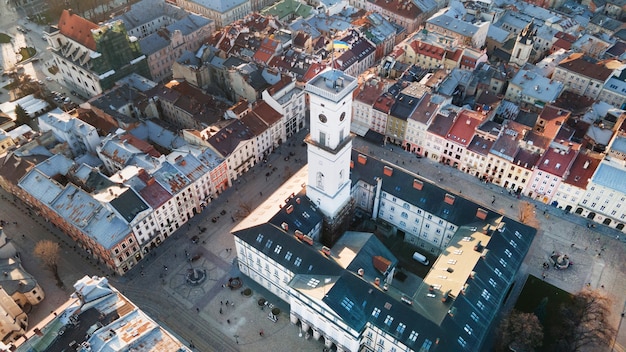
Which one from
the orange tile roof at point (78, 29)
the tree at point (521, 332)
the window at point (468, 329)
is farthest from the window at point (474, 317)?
the orange tile roof at point (78, 29)

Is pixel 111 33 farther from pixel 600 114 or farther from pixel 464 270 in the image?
pixel 600 114

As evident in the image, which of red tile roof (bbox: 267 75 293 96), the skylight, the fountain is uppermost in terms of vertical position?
red tile roof (bbox: 267 75 293 96)

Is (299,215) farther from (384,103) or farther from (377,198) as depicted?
(384,103)

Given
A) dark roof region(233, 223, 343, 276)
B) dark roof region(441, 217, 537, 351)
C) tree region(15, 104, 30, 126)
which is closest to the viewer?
dark roof region(441, 217, 537, 351)

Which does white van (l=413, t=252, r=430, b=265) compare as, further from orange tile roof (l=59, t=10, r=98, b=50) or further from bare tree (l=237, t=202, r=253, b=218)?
orange tile roof (l=59, t=10, r=98, b=50)

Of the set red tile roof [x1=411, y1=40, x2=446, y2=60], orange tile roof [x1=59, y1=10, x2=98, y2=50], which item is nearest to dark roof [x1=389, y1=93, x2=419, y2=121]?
red tile roof [x1=411, y1=40, x2=446, y2=60]

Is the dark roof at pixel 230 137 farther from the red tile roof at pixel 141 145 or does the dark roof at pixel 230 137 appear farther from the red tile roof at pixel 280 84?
the red tile roof at pixel 141 145
